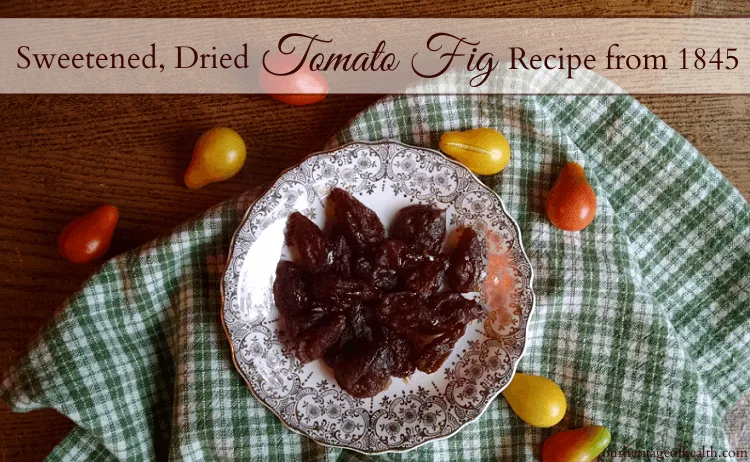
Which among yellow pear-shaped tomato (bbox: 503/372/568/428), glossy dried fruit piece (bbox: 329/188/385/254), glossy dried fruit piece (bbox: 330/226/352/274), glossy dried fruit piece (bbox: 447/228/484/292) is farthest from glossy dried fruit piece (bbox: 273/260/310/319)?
yellow pear-shaped tomato (bbox: 503/372/568/428)

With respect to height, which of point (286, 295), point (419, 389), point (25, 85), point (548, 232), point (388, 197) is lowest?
point (419, 389)

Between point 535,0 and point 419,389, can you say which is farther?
point 535,0

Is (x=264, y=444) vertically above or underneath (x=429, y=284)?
underneath

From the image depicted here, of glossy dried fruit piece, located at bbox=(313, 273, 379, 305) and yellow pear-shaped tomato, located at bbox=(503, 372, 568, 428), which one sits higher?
glossy dried fruit piece, located at bbox=(313, 273, 379, 305)

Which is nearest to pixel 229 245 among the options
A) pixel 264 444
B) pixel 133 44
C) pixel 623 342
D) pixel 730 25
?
pixel 264 444

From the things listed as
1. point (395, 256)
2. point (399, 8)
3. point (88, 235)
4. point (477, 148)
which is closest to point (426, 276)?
point (395, 256)

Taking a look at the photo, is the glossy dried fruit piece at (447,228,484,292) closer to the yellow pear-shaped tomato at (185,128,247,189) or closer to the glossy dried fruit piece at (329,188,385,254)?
the glossy dried fruit piece at (329,188,385,254)

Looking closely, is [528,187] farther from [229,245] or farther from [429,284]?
[229,245]
